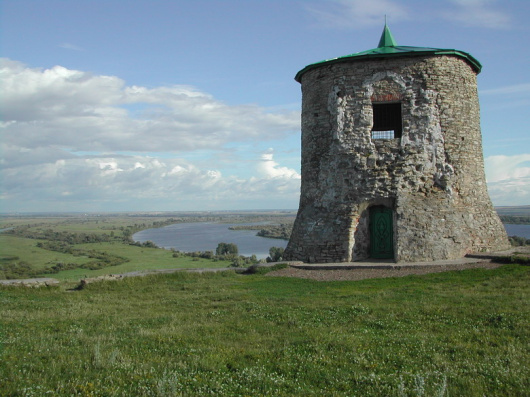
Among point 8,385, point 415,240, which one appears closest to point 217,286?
point 415,240

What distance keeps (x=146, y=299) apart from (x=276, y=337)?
468cm

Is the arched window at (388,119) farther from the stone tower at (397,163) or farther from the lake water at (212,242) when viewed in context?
the lake water at (212,242)

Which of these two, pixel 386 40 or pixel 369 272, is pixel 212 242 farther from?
pixel 369 272

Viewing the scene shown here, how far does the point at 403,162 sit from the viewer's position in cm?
1323

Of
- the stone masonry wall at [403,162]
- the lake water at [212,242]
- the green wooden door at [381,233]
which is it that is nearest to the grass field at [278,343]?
the stone masonry wall at [403,162]

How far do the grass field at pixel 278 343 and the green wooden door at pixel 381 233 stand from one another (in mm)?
4293

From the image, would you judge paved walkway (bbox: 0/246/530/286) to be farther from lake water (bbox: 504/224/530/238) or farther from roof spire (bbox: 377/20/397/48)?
A: lake water (bbox: 504/224/530/238)

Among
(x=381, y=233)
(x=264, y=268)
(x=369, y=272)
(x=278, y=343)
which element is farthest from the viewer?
(x=381, y=233)

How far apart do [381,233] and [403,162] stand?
2.33 meters

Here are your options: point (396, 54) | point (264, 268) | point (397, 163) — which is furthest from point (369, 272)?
point (396, 54)

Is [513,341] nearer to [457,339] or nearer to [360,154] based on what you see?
[457,339]

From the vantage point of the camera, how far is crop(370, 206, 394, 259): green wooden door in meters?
13.6

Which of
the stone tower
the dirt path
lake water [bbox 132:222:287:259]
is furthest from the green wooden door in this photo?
lake water [bbox 132:222:287:259]

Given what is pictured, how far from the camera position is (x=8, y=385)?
12.8ft
